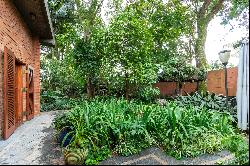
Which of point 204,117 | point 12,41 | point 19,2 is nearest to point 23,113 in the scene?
point 12,41

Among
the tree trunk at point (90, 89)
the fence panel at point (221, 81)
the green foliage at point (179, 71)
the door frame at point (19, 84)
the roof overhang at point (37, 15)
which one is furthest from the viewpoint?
the green foliage at point (179, 71)

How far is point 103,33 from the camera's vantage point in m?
12.5

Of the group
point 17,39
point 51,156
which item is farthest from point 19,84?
point 51,156

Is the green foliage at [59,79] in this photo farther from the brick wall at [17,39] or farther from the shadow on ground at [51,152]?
the shadow on ground at [51,152]

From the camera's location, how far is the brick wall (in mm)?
6758

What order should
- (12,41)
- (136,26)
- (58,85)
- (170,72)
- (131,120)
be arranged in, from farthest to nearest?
(58,85) → (170,72) → (136,26) → (12,41) → (131,120)

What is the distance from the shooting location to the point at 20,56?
28.7 feet

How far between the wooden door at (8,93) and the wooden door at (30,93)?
254cm

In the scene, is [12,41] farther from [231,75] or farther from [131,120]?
[231,75]

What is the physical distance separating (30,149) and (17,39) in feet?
13.4

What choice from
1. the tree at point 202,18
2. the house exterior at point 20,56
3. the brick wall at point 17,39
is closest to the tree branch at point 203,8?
the tree at point 202,18

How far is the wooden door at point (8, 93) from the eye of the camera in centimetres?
641

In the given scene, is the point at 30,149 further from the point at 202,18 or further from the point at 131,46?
the point at 202,18

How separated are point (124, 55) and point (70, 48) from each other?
2.86 m
